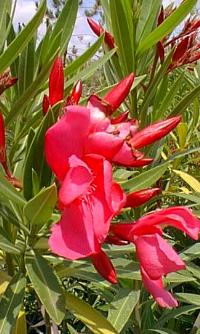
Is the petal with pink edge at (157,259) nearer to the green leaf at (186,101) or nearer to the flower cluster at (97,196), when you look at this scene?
the flower cluster at (97,196)

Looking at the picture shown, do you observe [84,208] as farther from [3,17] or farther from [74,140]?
[3,17]

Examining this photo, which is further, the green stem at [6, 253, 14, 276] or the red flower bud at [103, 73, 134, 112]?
the green stem at [6, 253, 14, 276]

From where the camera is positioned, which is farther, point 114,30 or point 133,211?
point 133,211

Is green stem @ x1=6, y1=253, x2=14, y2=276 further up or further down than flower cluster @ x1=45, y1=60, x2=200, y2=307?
further down

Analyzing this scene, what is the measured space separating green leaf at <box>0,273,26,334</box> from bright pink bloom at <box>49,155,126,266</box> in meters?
0.27

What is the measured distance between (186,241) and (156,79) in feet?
3.24

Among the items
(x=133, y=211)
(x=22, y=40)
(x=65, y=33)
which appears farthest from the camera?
(x=133, y=211)

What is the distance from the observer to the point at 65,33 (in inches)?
46.3

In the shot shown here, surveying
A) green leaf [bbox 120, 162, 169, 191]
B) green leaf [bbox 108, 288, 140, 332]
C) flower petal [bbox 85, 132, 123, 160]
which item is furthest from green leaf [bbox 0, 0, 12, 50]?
green leaf [bbox 108, 288, 140, 332]

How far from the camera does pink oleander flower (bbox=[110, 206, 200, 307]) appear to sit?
2.41 ft

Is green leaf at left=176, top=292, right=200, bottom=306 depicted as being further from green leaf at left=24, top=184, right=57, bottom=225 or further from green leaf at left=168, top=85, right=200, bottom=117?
green leaf at left=24, top=184, right=57, bottom=225

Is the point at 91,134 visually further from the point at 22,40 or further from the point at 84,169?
the point at 22,40

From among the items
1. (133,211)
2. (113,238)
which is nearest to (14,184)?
(113,238)

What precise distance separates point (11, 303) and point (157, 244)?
0.31 meters
